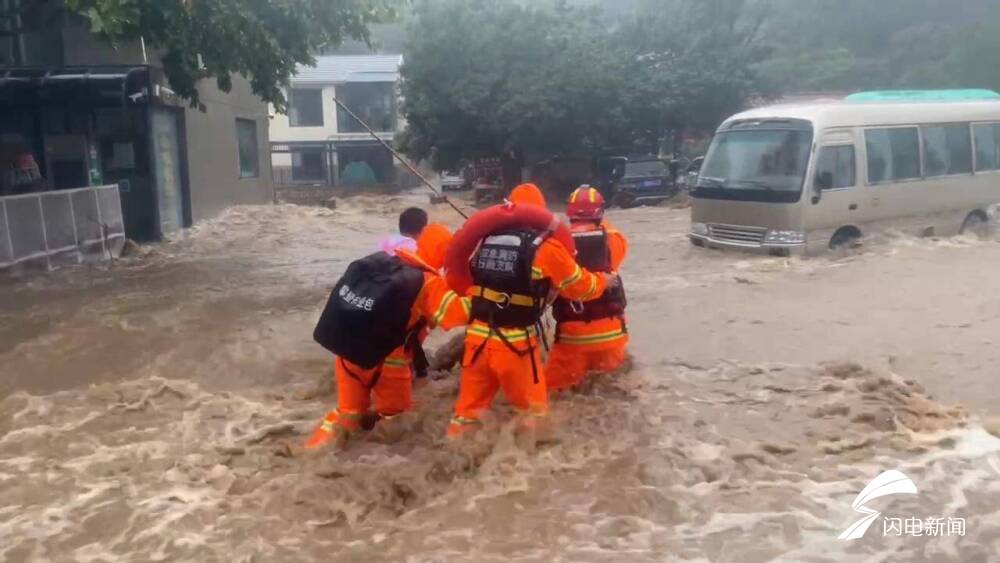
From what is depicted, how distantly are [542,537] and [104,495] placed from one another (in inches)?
97.9

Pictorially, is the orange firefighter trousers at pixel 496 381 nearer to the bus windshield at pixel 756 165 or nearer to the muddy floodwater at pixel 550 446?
the muddy floodwater at pixel 550 446

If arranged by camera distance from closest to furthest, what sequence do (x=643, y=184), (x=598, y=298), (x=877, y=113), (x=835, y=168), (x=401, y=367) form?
(x=401, y=367) < (x=598, y=298) < (x=835, y=168) < (x=877, y=113) < (x=643, y=184)

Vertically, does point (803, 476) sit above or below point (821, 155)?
below

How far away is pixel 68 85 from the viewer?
50.8 feet

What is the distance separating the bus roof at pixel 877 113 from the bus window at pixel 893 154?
139 millimetres

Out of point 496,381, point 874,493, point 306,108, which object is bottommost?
point 874,493

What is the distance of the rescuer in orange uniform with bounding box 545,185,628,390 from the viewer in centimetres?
633

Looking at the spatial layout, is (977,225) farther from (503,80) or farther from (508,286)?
(503,80)

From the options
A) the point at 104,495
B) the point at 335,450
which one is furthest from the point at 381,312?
the point at 104,495

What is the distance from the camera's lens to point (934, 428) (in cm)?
607

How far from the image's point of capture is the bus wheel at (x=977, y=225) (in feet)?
48.6

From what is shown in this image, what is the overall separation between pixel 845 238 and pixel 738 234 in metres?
1.36

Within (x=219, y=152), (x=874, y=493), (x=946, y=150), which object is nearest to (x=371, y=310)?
(x=874, y=493)

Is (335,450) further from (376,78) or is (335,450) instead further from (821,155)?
(376,78)
